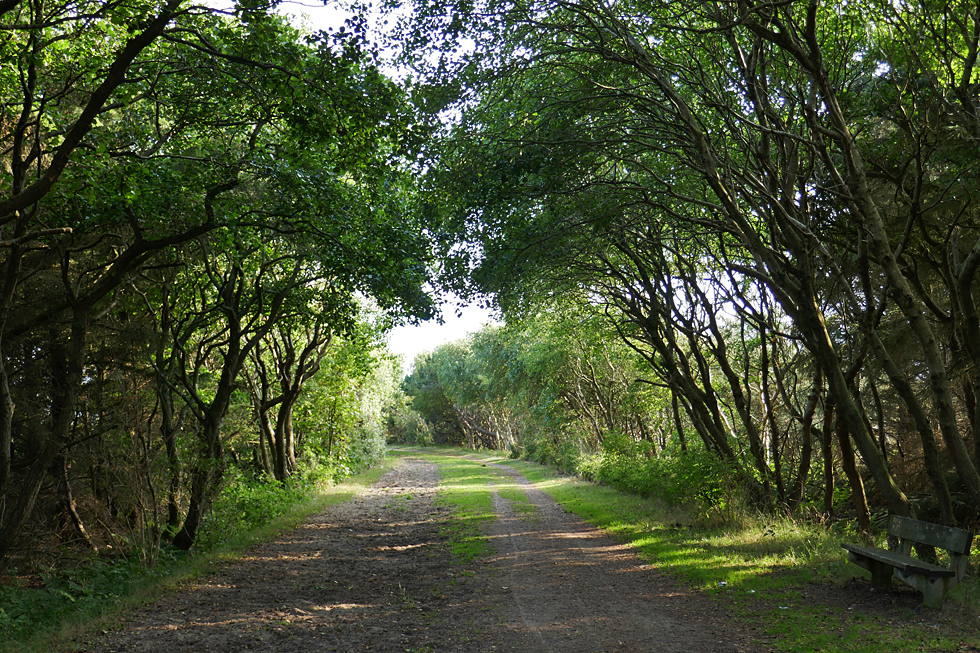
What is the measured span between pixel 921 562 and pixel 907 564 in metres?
0.55

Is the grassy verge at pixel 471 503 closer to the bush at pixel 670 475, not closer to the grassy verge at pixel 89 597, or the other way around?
the bush at pixel 670 475

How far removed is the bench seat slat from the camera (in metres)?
6.21

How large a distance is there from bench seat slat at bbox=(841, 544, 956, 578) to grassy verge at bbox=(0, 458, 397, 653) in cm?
836

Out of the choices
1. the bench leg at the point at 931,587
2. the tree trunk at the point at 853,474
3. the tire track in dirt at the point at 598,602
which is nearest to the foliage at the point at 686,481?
the tire track in dirt at the point at 598,602

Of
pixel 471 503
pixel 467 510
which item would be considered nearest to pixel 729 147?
pixel 467 510

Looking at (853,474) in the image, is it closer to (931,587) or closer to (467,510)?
(931,587)

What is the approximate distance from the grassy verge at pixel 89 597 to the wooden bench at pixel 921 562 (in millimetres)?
8451

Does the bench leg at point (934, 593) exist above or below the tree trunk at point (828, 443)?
below

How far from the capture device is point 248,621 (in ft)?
23.6

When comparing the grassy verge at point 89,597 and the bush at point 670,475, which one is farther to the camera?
the bush at point 670,475

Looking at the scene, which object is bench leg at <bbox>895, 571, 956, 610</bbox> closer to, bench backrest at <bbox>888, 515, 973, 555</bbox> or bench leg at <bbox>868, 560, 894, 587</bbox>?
bench backrest at <bbox>888, 515, 973, 555</bbox>

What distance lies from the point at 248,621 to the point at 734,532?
7.81m

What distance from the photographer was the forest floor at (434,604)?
6.30m

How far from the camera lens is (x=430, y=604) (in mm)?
7910
